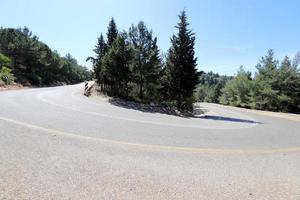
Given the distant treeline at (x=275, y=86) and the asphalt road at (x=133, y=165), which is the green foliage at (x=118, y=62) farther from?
the distant treeline at (x=275, y=86)

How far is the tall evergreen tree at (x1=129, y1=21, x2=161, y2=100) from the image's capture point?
26.4 m

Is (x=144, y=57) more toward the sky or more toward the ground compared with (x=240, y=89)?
more toward the sky

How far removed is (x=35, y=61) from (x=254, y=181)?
195 feet

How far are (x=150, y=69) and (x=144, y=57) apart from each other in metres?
1.35

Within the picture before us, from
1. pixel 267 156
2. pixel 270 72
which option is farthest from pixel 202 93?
pixel 267 156

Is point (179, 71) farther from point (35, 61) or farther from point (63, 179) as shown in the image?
point (35, 61)

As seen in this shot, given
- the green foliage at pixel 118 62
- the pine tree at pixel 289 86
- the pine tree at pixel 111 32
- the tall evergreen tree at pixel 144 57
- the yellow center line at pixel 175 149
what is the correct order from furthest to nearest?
1. the pine tree at pixel 289 86
2. the pine tree at pixel 111 32
3. the tall evergreen tree at pixel 144 57
4. the green foliage at pixel 118 62
5. the yellow center line at pixel 175 149

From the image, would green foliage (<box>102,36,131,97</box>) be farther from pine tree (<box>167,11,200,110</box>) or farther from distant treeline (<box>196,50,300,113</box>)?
distant treeline (<box>196,50,300,113</box>)

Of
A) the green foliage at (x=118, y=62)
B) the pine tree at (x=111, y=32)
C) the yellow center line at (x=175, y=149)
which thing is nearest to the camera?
the yellow center line at (x=175, y=149)

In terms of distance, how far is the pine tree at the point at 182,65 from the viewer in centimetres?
2489

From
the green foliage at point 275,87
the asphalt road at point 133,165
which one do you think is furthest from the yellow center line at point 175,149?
the green foliage at point 275,87

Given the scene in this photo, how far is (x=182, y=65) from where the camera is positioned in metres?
24.9

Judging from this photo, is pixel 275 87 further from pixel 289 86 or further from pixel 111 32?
pixel 111 32

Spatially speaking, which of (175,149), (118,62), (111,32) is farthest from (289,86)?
(175,149)
